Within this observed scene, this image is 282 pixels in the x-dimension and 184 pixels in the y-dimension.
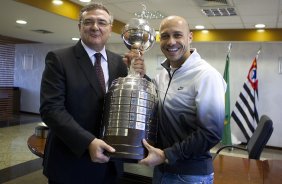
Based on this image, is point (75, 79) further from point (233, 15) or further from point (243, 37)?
point (243, 37)

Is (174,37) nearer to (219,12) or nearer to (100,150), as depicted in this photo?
(100,150)

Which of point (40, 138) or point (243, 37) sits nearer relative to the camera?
point (40, 138)

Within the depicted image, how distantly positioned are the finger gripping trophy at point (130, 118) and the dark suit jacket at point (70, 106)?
0.38 ft

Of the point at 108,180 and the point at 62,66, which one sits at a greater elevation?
the point at 62,66

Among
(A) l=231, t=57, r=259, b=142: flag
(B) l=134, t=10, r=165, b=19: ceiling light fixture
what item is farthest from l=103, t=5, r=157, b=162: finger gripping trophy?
(A) l=231, t=57, r=259, b=142: flag

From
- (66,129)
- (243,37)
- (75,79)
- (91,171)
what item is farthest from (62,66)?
(243,37)

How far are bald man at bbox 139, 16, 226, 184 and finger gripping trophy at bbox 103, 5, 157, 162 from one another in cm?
5

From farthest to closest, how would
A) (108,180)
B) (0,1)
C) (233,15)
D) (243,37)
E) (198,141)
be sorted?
(243,37) < (233,15) < (0,1) < (108,180) < (198,141)

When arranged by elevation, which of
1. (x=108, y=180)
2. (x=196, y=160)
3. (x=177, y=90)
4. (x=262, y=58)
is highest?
(x=262, y=58)

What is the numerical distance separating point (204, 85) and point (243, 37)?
205 inches

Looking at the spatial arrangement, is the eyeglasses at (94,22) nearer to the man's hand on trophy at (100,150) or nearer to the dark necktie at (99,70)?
the dark necktie at (99,70)

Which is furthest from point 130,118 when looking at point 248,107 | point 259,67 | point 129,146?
point 259,67

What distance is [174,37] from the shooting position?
1.33 metres

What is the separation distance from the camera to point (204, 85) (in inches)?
47.4
